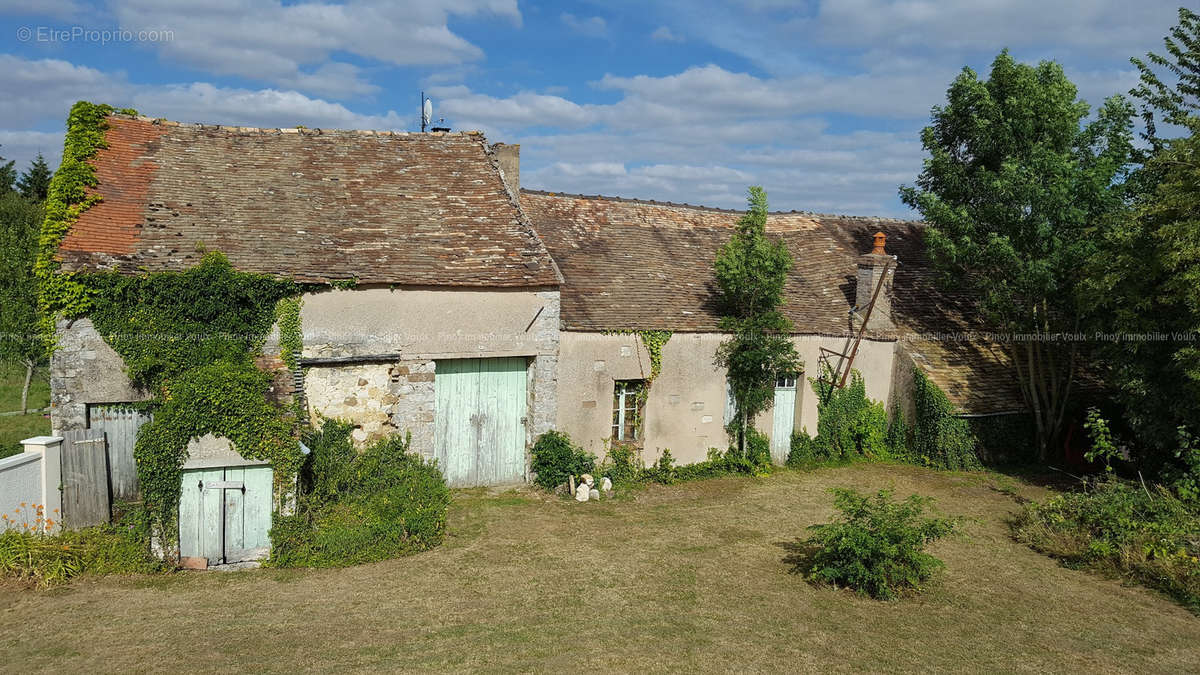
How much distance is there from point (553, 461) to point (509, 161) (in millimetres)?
7105

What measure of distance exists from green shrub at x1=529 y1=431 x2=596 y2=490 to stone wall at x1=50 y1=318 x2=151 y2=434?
6.66 meters

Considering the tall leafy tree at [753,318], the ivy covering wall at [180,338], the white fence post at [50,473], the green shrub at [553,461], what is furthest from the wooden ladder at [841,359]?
the white fence post at [50,473]

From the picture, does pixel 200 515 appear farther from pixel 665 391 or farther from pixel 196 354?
pixel 665 391

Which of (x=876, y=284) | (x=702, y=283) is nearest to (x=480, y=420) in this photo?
(x=702, y=283)

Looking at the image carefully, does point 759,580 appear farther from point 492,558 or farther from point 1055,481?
point 1055,481

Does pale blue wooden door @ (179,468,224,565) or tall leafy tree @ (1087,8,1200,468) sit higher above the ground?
tall leafy tree @ (1087,8,1200,468)

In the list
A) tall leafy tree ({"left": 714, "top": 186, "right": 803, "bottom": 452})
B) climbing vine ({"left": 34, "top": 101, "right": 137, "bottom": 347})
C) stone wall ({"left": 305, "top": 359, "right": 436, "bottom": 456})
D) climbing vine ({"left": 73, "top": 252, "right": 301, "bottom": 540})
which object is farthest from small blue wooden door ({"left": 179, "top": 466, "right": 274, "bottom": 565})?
tall leafy tree ({"left": 714, "top": 186, "right": 803, "bottom": 452})

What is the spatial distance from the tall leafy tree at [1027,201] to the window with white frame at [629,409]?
7.27m

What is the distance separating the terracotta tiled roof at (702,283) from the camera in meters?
15.7

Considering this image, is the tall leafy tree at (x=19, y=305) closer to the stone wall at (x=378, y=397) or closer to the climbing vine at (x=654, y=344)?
the stone wall at (x=378, y=397)

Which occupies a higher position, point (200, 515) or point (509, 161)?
point (509, 161)

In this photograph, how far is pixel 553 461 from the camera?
546 inches

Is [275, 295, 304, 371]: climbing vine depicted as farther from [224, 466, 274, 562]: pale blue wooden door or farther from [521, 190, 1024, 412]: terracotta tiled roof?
[521, 190, 1024, 412]: terracotta tiled roof

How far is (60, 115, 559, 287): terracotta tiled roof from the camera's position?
39.4 feet
